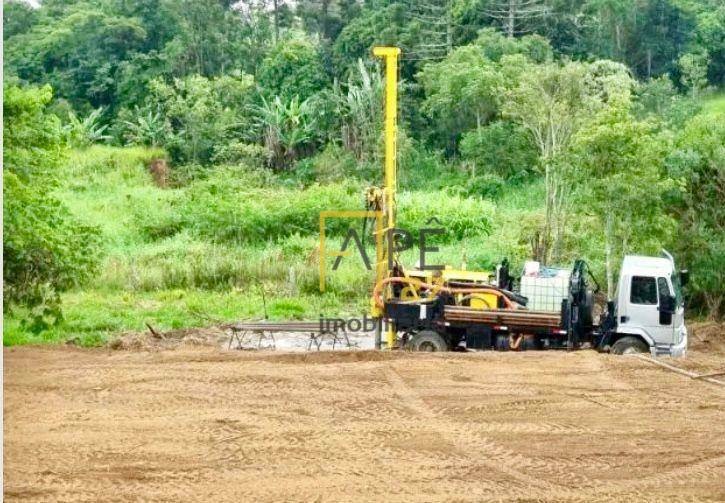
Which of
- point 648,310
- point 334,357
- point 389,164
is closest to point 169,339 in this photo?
point 334,357

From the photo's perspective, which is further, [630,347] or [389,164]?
[389,164]

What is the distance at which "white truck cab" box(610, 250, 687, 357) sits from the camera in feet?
49.9

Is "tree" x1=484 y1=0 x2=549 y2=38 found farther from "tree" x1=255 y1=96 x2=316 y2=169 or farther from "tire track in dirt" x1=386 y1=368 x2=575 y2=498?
"tire track in dirt" x1=386 y1=368 x2=575 y2=498

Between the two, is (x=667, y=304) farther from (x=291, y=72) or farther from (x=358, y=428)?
(x=291, y=72)

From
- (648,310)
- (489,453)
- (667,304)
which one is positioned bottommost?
(489,453)

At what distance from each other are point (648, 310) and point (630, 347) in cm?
61

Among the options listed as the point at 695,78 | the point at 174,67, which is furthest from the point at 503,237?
the point at 174,67

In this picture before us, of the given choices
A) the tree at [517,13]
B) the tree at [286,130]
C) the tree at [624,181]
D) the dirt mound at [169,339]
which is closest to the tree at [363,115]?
the tree at [286,130]

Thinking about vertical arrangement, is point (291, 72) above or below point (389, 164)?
above

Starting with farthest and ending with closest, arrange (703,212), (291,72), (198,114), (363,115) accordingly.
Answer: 1. (291,72)
2. (198,114)
3. (363,115)
4. (703,212)

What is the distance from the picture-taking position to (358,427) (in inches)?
462

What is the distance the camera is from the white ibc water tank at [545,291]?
1611cm

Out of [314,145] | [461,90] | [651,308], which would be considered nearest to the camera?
[651,308]

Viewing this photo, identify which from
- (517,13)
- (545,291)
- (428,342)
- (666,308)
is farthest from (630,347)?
(517,13)
